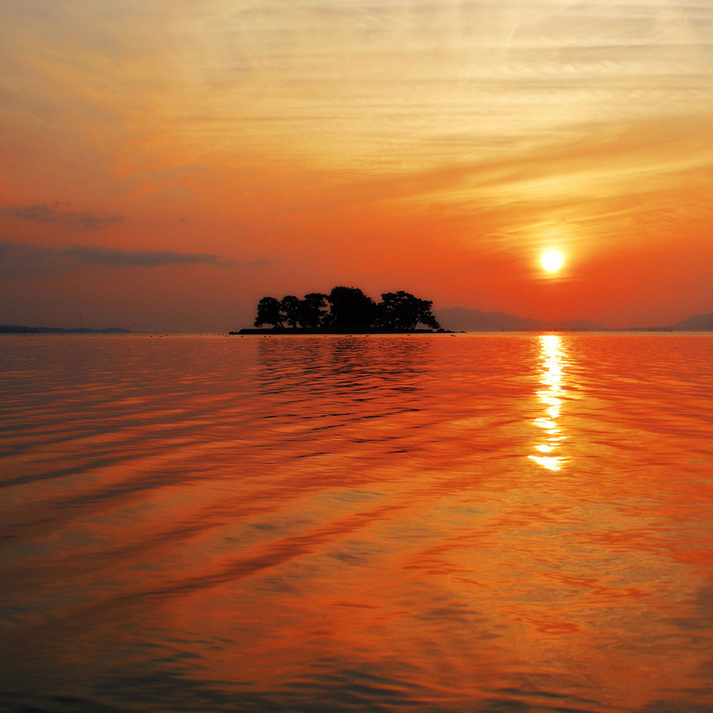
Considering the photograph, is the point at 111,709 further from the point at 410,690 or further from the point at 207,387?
the point at 207,387

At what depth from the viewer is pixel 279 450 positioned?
14.1 metres

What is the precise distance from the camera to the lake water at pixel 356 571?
188 inches

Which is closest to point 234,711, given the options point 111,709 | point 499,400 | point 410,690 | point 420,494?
point 111,709

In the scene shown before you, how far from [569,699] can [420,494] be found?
5.84 m

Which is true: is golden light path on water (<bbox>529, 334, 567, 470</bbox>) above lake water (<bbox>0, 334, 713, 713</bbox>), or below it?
below

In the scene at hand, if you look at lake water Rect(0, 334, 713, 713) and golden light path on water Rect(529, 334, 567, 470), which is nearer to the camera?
lake water Rect(0, 334, 713, 713)

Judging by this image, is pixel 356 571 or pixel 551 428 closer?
pixel 356 571

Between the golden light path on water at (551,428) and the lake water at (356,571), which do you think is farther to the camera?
the golden light path on water at (551,428)

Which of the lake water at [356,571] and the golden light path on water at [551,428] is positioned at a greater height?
the lake water at [356,571]

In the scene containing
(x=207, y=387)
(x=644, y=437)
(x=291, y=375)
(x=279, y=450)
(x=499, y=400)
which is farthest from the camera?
(x=291, y=375)

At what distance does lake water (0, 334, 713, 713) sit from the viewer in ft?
15.6

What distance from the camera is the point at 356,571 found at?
7066mm

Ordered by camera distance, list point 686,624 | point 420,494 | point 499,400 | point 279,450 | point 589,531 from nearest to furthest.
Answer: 1. point 686,624
2. point 589,531
3. point 420,494
4. point 279,450
5. point 499,400

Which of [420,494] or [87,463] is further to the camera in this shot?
[87,463]
